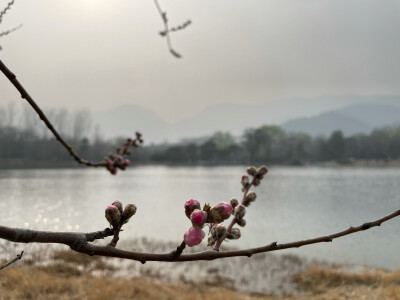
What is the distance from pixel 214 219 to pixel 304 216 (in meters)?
25.4

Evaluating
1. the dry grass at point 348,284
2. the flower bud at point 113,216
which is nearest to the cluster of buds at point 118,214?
the flower bud at point 113,216

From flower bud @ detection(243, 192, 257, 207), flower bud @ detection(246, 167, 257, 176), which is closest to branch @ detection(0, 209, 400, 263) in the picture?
flower bud @ detection(243, 192, 257, 207)

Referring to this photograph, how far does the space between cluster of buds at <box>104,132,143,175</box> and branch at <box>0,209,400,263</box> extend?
6.50ft

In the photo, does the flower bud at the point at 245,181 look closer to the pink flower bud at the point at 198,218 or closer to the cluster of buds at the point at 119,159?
the pink flower bud at the point at 198,218

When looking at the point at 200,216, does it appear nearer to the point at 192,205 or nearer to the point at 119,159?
the point at 192,205

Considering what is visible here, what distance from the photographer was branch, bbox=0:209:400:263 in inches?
23.8

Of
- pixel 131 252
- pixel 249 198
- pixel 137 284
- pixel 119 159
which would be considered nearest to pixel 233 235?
pixel 249 198

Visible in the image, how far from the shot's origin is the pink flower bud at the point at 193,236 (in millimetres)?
665

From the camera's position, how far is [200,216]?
692 millimetres

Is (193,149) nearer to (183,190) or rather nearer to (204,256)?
(183,190)

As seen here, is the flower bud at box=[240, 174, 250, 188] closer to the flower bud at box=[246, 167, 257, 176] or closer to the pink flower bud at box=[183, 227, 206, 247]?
the flower bud at box=[246, 167, 257, 176]

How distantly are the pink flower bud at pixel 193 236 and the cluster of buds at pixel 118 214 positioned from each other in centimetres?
17

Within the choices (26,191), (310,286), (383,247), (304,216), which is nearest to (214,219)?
(310,286)

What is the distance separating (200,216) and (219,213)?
0.16 ft
